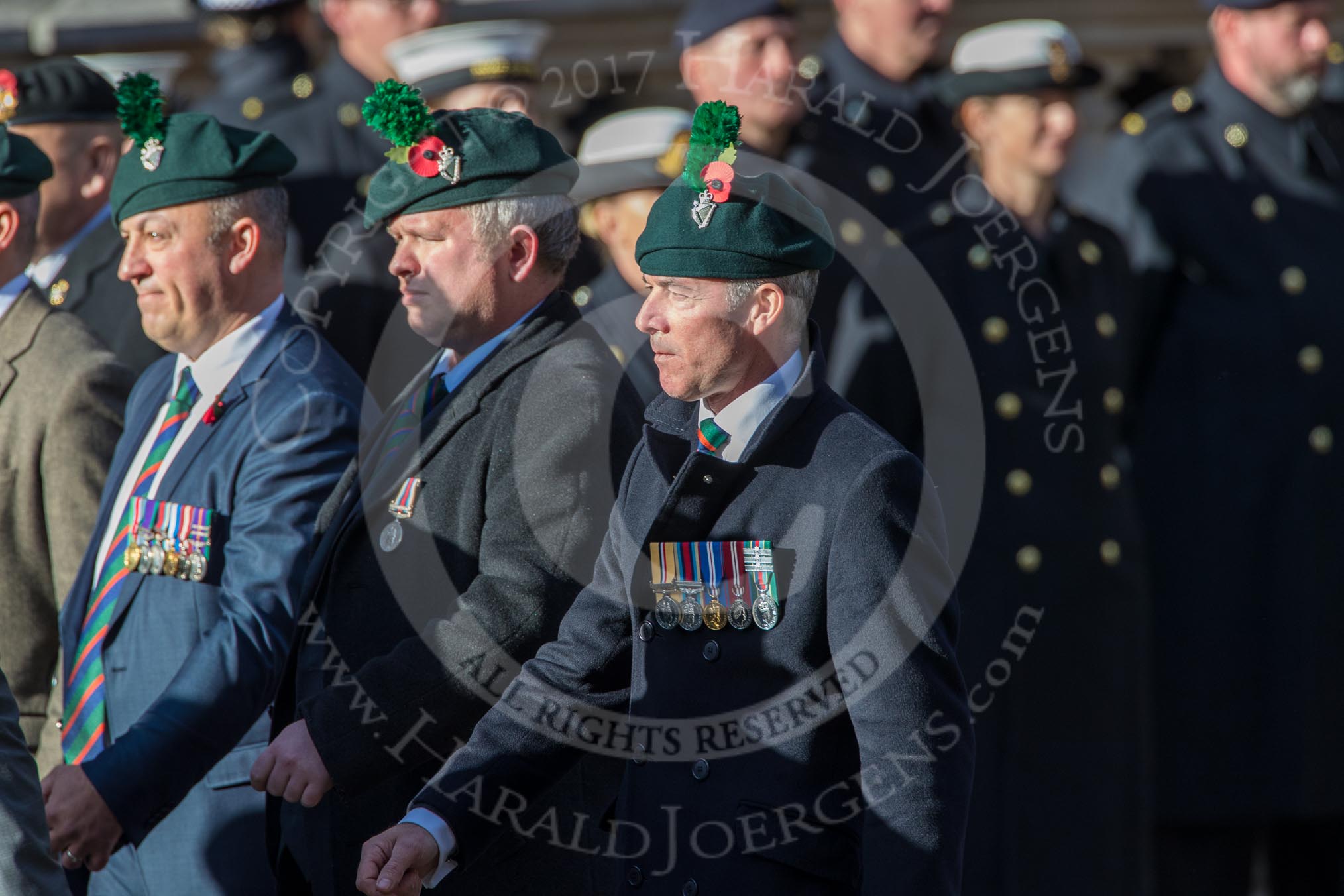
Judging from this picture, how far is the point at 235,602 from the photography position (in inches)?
145

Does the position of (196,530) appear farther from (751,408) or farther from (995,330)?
(995,330)

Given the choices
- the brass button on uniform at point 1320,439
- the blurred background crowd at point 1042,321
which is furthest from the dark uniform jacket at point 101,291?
the brass button on uniform at point 1320,439

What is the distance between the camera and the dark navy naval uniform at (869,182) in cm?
486

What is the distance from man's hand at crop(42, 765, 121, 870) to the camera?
11.3 feet

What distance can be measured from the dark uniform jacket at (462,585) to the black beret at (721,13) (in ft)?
6.66

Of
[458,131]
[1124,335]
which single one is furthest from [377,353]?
[1124,335]

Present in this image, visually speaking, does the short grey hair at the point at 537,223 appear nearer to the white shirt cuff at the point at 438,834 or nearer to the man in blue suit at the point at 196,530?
the man in blue suit at the point at 196,530

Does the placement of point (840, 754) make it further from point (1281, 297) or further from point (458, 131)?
point (1281, 297)

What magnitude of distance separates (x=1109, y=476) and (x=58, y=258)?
2.74m

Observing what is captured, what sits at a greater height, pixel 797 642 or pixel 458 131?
pixel 458 131

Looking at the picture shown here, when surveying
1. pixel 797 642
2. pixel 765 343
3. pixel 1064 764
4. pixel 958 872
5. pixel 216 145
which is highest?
pixel 216 145

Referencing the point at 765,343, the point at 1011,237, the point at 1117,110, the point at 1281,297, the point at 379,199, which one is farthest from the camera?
the point at 1117,110

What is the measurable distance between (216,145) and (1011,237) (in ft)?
6.61

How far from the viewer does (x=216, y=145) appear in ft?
13.0
